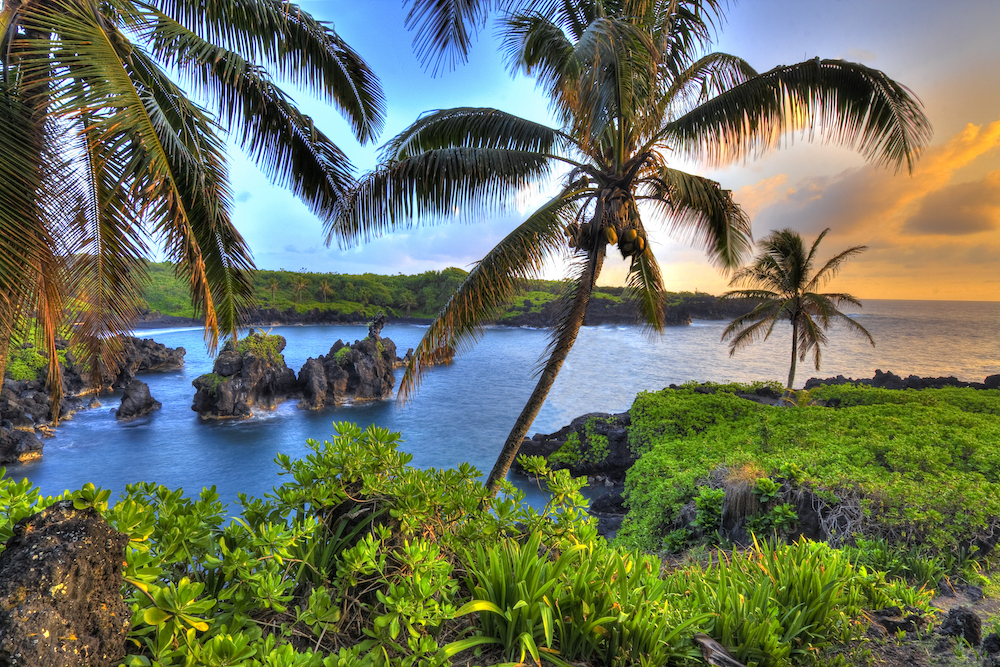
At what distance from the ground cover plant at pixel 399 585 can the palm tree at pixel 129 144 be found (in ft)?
8.35

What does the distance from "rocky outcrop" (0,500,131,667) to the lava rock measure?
4.29 m

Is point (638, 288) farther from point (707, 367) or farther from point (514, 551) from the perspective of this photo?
point (707, 367)

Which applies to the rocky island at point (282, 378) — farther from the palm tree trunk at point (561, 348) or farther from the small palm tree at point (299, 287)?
the small palm tree at point (299, 287)

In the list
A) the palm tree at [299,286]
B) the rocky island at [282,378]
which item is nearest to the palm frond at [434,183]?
the rocky island at [282,378]

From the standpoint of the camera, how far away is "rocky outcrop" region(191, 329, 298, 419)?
24609mm

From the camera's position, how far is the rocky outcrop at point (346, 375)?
26.7 metres

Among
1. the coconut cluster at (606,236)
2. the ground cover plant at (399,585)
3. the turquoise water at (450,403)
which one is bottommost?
the turquoise water at (450,403)

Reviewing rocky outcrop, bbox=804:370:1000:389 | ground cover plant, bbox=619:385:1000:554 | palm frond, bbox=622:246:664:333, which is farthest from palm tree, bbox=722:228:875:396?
palm frond, bbox=622:246:664:333

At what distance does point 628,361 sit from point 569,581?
153ft

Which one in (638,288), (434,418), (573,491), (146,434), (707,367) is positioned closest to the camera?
(573,491)

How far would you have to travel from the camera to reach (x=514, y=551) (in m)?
2.12

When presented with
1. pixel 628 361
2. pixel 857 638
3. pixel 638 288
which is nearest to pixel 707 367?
pixel 628 361

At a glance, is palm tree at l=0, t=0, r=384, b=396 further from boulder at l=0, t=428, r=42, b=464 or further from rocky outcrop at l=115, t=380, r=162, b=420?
rocky outcrop at l=115, t=380, r=162, b=420

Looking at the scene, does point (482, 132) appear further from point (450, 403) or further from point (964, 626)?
point (450, 403)
